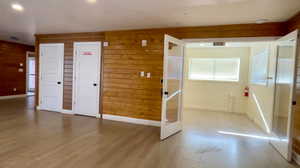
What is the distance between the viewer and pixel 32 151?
295cm

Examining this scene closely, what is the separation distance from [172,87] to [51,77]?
4.02 meters

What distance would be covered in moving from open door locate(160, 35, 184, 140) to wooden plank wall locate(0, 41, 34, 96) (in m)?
7.47

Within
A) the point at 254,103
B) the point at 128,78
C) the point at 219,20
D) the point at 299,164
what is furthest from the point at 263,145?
the point at 128,78

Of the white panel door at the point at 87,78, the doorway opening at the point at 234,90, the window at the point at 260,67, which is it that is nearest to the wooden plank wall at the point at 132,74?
the white panel door at the point at 87,78

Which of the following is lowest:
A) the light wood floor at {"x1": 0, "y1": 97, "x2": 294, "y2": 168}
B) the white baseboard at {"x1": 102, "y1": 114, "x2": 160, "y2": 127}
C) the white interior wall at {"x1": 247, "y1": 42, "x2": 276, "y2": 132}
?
the light wood floor at {"x1": 0, "y1": 97, "x2": 294, "y2": 168}

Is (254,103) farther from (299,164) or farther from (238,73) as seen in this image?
(299,164)

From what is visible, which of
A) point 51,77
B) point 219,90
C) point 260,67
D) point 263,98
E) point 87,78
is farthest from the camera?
point 219,90

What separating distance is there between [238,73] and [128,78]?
4.19m

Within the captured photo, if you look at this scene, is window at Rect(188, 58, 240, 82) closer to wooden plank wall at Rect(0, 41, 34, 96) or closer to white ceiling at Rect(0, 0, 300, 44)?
white ceiling at Rect(0, 0, 300, 44)

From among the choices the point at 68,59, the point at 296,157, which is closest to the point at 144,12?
the point at 68,59

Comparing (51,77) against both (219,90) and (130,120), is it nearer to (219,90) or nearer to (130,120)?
(130,120)

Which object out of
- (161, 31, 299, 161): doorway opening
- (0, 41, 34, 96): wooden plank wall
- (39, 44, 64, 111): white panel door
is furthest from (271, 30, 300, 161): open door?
(0, 41, 34, 96): wooden plank wall

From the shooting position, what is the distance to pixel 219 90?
275 inches

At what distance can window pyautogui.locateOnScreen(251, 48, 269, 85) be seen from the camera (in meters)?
4.70
